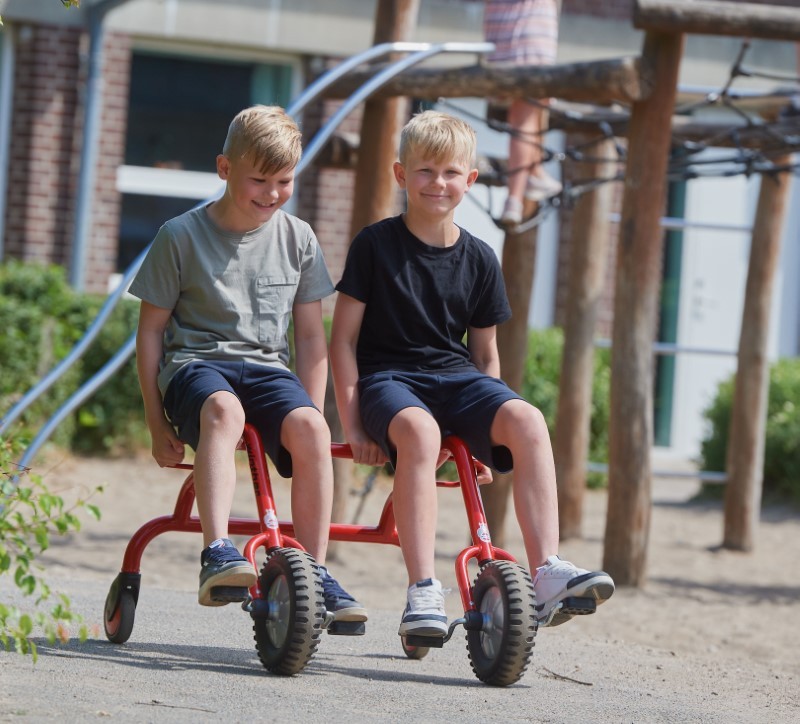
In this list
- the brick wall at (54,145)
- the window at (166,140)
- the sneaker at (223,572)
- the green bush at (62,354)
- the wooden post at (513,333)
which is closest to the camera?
the sneaker at (223,572)

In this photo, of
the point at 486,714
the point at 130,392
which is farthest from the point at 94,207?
the point at 486,714

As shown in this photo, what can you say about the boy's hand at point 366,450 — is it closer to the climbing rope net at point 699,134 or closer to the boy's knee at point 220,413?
the boy's knee at point 220,413

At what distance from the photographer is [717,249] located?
39.5ft

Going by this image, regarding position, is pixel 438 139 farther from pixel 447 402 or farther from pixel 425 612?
pixel 425 612

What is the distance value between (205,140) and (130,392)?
2.52 meters

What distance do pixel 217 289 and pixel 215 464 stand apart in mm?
505

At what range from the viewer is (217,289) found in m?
3.78

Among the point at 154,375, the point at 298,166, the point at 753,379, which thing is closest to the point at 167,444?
the point at 154,375

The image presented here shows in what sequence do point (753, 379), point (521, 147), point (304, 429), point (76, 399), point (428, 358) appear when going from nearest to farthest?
point (304, 429) → point (428, 358) → point (76, 399) → point (521, 147) → point (753, 379)

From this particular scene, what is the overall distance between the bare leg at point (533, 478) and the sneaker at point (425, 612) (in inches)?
10.9

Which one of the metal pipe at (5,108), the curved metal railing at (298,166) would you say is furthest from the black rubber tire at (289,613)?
the metal pipe at (5,108)

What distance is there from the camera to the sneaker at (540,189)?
22.9 feet

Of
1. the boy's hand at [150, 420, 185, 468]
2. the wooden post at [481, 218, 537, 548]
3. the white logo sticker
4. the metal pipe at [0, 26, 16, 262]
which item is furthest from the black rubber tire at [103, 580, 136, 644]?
the metal pipe at [0, 26, 16, 262]

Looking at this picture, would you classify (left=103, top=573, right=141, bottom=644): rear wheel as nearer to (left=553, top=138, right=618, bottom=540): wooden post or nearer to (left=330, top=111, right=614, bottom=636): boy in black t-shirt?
(left=330, top=111, right=614, bottom=636): boy in black t-shirt
